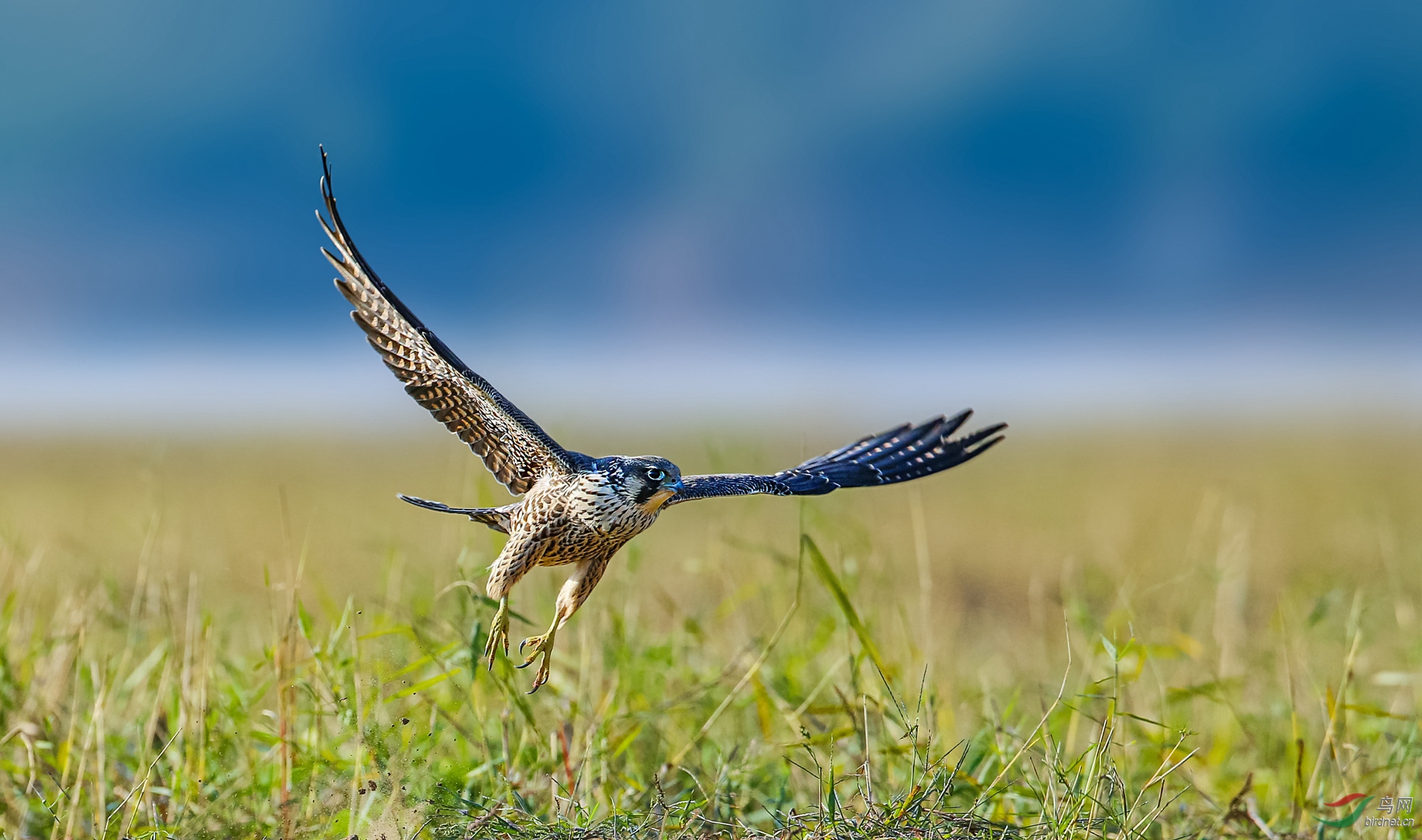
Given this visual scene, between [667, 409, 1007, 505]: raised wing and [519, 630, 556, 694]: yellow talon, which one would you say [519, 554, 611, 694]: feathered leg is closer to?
[519, 630, 556, 694]: yellow talon

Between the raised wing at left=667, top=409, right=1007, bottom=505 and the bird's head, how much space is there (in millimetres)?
62

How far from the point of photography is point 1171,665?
7352 millimetres

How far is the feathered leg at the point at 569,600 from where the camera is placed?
2273 millimetres

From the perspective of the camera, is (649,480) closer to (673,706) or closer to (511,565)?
(511,565)

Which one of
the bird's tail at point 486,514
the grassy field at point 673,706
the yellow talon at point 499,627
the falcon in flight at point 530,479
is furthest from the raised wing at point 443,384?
the grassy field at point 673,706

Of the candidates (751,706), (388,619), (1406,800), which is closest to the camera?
(1406,800)

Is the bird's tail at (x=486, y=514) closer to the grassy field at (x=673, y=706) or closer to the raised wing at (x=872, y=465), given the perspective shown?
the raised wing at (x=872, y=465)

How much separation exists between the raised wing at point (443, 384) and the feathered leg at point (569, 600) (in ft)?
0.77

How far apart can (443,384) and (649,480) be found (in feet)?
2.45

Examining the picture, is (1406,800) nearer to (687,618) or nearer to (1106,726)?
(1106,726)

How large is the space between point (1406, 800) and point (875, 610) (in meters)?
2.22

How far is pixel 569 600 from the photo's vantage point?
7.58 ft

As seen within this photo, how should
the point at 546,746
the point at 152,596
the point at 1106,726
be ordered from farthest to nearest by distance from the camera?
1. the point at 152,596
2. the point at 546,746
3. the point at 1106,726

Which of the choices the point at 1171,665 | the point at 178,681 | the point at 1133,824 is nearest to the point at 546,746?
the point at 178,681
